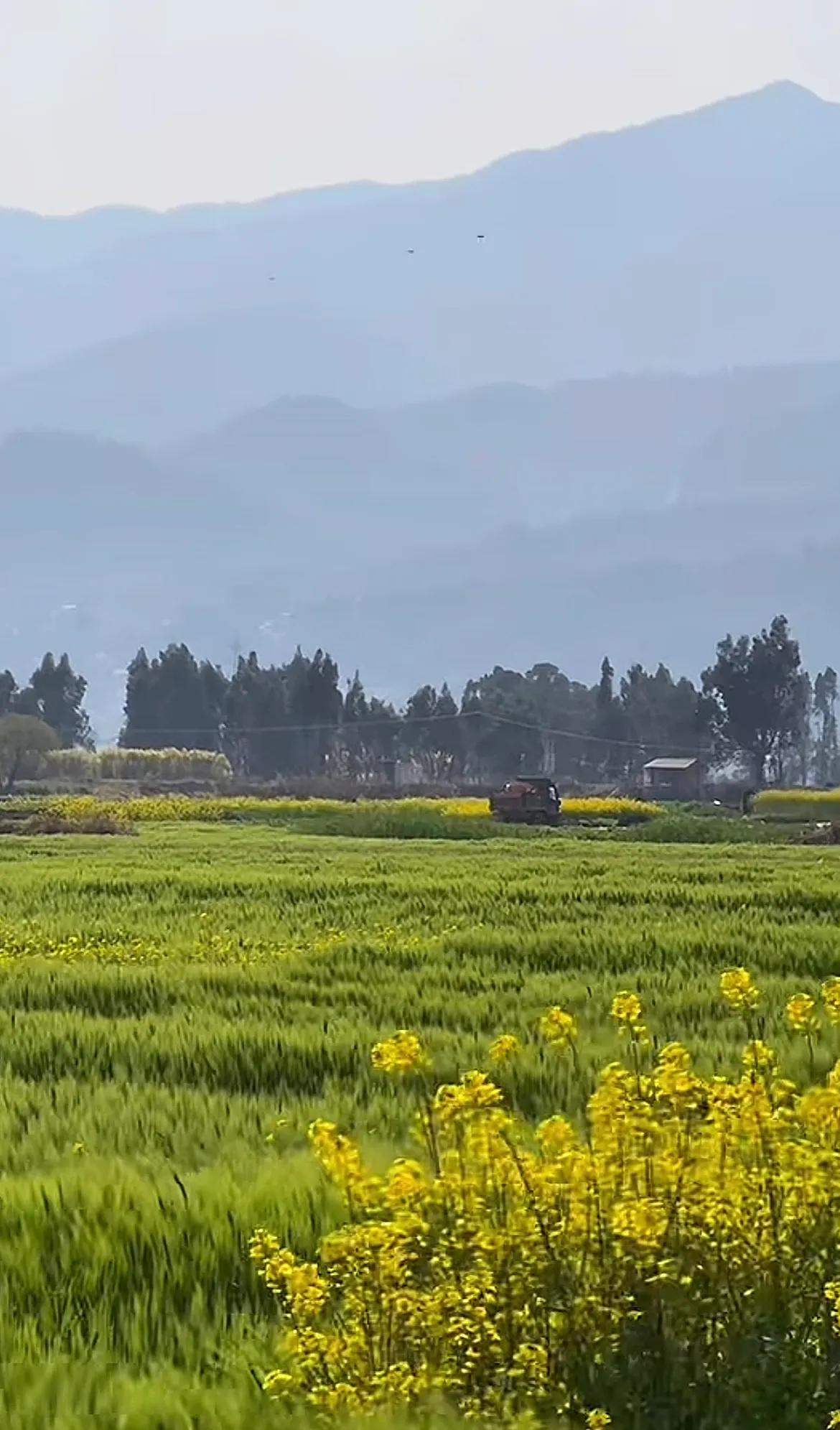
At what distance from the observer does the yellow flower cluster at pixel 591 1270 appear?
3184 mm

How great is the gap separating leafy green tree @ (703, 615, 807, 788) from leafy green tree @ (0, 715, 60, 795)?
1207 inches

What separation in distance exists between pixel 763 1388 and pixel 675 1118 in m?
0.72

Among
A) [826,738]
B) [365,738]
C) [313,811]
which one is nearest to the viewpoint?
[313,811]

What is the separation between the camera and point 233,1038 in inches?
287

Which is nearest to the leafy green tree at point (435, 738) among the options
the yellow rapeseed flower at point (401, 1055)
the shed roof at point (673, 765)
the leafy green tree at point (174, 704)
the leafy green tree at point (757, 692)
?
the leafy green tree at point (174, 704)

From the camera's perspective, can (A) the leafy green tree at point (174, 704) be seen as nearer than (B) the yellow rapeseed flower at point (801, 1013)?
No

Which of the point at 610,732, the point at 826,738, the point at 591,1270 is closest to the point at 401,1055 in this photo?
the point at 591,1270

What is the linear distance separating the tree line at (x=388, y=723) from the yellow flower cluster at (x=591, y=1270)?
75.2 metres

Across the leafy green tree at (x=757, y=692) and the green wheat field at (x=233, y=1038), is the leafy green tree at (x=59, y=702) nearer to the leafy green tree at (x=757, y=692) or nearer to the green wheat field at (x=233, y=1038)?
the leafy green tree at (x=757, y=692)

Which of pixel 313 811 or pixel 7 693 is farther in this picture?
pixel 7 693

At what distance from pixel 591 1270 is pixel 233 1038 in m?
4.06

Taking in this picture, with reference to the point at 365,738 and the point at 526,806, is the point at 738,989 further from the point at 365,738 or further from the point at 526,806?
the point at 365,738

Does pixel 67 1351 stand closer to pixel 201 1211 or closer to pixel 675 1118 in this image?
pixel 201 1211

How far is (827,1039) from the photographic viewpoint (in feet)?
24.1
